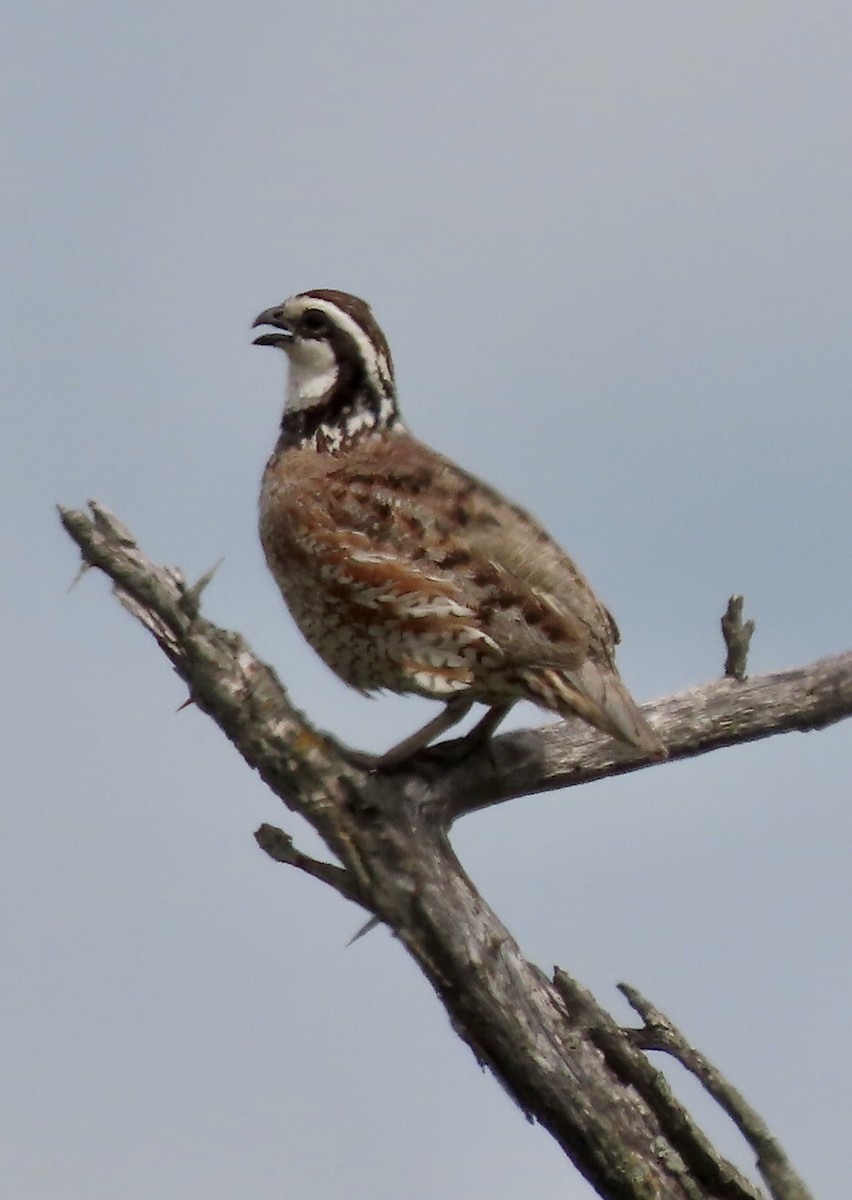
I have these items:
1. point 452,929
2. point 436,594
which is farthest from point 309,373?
point 452,929

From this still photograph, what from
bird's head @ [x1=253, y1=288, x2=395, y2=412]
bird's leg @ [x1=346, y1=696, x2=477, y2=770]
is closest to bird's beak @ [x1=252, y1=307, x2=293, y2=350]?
bird's head @ [x1=253, y1=288, x2=395, y2=412]

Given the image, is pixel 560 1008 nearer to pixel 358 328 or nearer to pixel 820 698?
pixel 820 698

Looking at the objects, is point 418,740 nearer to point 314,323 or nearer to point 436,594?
point 436,594

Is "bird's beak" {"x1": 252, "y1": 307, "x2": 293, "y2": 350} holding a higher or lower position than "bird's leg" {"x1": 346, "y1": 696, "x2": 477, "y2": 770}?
higher

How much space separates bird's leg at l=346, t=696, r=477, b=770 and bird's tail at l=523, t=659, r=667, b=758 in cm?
39

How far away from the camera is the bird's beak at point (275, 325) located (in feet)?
32.3

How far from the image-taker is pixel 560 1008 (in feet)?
25.7

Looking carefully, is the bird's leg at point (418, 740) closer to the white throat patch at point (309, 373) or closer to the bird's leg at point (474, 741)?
the bird's leg at point (474, 741)

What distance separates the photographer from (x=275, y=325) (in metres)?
9.91

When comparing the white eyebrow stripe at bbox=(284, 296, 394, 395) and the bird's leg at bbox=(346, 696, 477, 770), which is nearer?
the bird's leg at bbox=(346, 696, 477, 770)

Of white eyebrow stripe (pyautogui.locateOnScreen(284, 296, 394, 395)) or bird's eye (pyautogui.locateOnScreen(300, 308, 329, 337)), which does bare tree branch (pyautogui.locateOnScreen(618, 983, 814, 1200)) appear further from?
bird's eye (pyautogui.locateOnScreen(300, 308, 329, 337))

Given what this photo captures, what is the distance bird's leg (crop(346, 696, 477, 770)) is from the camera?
8.05 meters

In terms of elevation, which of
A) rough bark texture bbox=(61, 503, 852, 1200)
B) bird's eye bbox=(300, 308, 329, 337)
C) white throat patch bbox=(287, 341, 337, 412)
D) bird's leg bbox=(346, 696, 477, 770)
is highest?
bird's eye bbox=(300, 308, 329, 337)

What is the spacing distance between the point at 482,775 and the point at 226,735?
1.51 m
